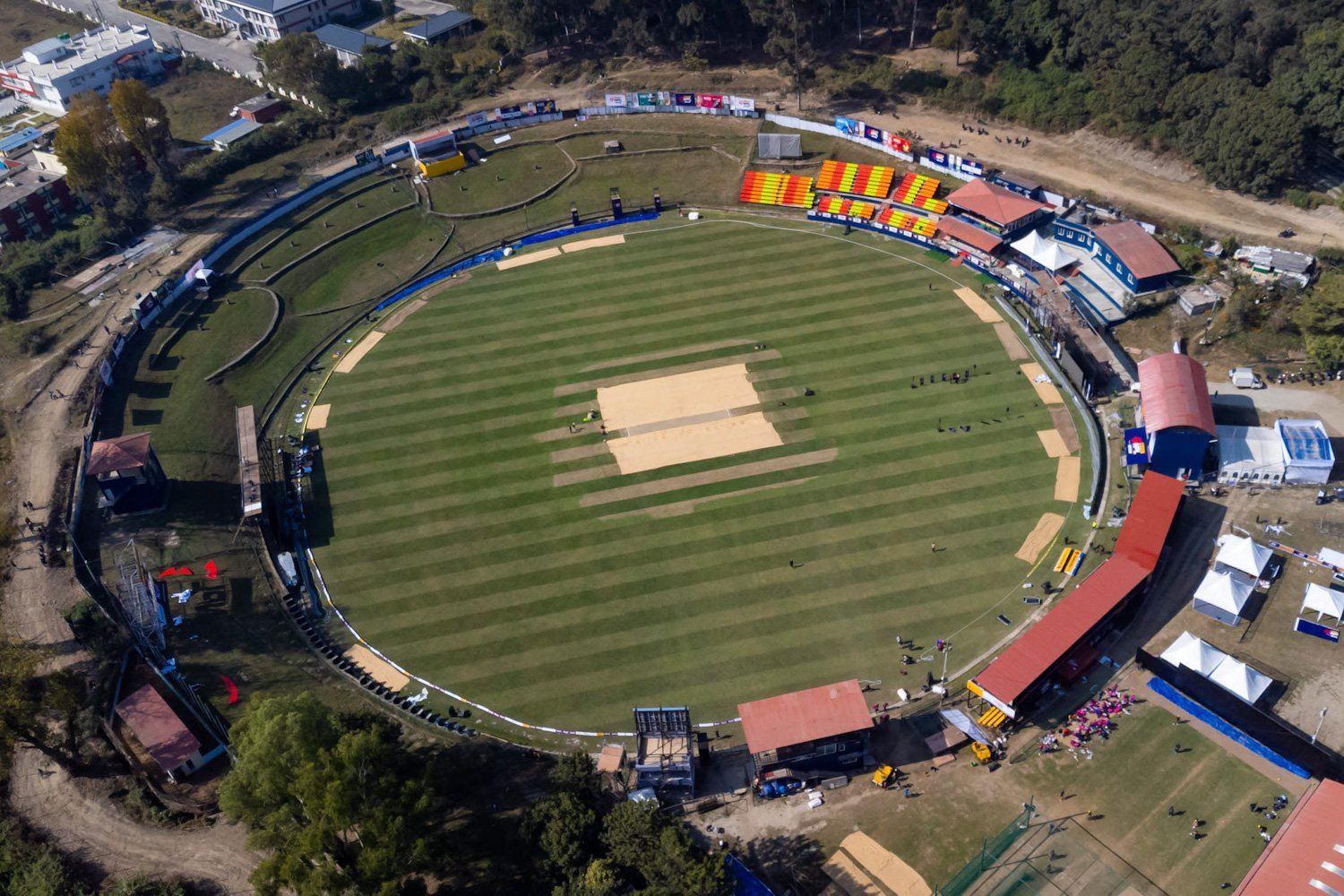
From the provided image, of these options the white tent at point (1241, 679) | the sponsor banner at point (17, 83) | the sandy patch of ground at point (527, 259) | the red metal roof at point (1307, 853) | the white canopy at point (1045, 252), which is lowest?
the red metal roof at point (1307, 853)

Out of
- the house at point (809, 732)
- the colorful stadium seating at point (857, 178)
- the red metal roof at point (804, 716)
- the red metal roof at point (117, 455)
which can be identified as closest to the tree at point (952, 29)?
the colorful stadium seating at point (857, 178)

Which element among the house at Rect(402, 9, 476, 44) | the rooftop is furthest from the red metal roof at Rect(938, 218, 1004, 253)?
the rooftop

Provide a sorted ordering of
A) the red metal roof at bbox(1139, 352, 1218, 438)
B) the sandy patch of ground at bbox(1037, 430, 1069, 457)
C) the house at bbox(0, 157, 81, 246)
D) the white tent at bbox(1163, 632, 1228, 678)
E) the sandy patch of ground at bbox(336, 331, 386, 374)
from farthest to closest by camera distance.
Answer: the house at bbox(0, 157, 81, 246), the sandy patch of ground at bbox(336, 331, 386, 374), the sandy patch of ground at bbox(1037, 430, 1069, 457), the red metal roof at bbox(1139, 352, 1218, 438), the white tent at bbox(1163, 632, 1228, 678)

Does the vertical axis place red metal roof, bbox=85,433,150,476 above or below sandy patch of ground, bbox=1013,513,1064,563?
above

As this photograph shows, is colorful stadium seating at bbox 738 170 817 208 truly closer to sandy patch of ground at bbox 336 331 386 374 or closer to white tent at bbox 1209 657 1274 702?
sandy patch of ground at bbox 336 331 386 374

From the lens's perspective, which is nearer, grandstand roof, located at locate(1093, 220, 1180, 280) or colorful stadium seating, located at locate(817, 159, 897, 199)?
grandstand roof, located at locate(1093, 220, 1180, 280)

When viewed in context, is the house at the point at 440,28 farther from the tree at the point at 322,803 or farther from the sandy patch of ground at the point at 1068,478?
the tree at the point at 322,803
